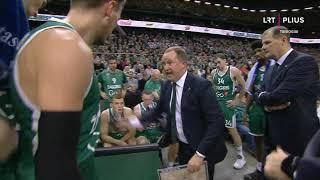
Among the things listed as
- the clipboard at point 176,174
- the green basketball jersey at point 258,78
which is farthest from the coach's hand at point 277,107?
the green basketball jersey at point 258,78

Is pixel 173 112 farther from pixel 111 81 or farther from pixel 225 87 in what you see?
pixel 111 81

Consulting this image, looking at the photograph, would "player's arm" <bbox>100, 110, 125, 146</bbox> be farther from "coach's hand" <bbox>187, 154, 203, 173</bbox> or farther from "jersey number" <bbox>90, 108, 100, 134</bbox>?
"jersey number" <bbox>90, 108, 100, 134</bbox>

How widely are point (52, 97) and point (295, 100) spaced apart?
317 cm

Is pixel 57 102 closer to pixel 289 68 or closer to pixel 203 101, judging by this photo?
pixel 203 101

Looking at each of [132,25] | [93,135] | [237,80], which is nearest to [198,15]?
[132,25]

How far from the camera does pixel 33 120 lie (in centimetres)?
129

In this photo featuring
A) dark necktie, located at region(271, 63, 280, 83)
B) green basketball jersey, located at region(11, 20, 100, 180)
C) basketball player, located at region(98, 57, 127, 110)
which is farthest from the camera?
basketball player, located at region(98, 57, 127, 110)

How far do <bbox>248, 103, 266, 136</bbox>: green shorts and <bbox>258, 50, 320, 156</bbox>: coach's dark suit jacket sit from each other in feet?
4.53

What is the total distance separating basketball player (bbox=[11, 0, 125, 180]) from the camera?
113 centimetres

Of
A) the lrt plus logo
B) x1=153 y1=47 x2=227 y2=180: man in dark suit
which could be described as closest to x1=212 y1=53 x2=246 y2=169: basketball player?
x1=153 y1=47 x2=227 y2=180: man in dark suit

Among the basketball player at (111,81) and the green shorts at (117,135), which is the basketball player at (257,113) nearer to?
the green shorts at (117,135)

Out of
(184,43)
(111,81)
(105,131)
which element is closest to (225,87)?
(111,81)

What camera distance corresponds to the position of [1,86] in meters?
1.38

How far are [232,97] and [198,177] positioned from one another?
3918 millimetres
